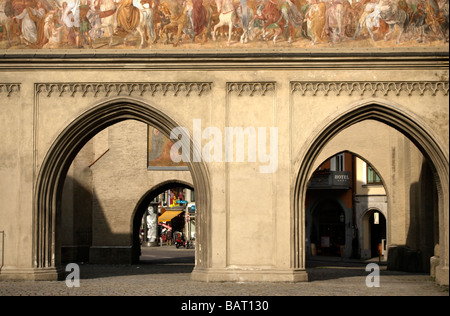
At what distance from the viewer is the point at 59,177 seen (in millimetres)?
21797

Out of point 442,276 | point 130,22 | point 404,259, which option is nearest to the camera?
point 442,276

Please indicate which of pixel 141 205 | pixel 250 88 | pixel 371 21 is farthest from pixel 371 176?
pixel 250 88

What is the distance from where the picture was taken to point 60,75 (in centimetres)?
2148

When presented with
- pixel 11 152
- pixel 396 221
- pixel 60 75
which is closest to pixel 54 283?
pixel 11 152

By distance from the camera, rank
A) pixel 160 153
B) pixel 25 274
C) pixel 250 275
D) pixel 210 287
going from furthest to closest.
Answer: pixel 160 153, pixel 25 274, pixel 250 275, pixel 210 287

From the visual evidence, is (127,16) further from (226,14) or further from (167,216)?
(167,216)

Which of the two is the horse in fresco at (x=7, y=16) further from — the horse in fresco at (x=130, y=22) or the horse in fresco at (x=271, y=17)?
the horse in fresco at (x=271, y=17)

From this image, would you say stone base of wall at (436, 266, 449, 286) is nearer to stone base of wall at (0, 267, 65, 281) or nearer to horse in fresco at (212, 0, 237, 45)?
horse in fresco at (212, 0, 237, 45)

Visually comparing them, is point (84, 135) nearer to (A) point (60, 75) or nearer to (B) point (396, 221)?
(A) point (60, 75)

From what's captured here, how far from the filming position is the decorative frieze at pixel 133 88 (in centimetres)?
2141

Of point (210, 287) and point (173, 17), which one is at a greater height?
point (173, 17)

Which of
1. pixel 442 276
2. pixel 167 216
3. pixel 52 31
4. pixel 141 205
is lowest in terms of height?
pixel 442 276

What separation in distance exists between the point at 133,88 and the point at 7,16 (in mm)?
3671

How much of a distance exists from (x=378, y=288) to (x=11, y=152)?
941cm
